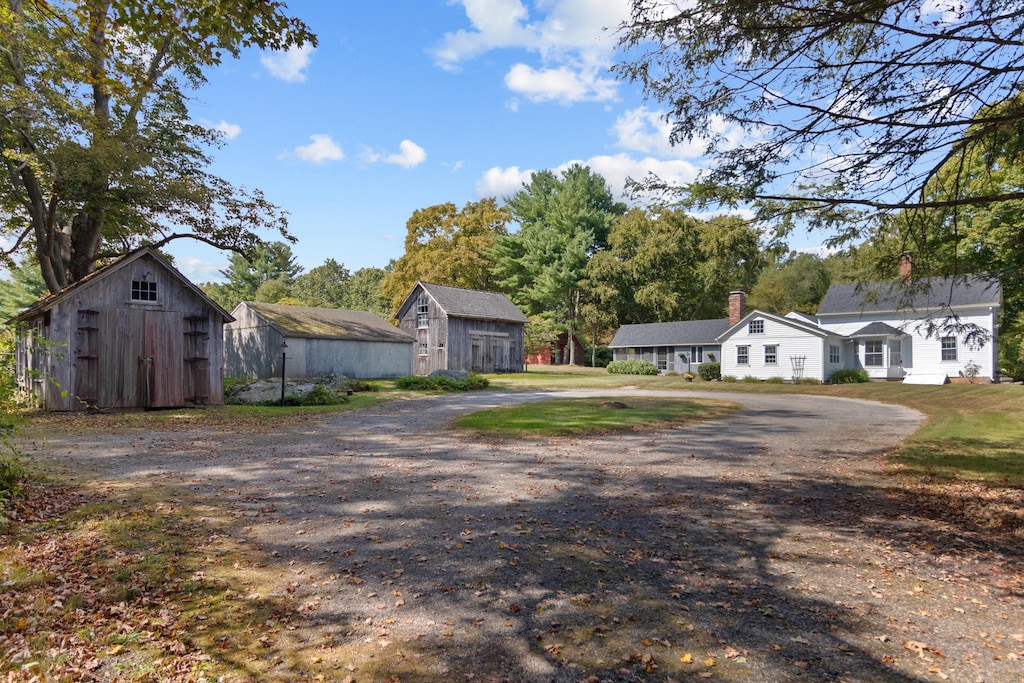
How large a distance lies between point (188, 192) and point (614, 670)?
23.5 meters

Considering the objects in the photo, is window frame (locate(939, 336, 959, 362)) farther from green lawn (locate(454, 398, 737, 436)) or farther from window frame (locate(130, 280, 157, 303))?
window frame (locate(130, 280, 157, 303))

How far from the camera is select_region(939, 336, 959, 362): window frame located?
33750 millimetres

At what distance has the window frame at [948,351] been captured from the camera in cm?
3375

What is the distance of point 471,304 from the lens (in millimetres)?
43469

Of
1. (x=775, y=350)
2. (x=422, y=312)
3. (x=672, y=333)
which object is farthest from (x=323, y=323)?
(x=672, y=333)

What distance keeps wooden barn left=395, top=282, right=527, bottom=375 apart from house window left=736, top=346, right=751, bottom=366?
16533 mm

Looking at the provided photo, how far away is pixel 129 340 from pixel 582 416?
50.0 feet

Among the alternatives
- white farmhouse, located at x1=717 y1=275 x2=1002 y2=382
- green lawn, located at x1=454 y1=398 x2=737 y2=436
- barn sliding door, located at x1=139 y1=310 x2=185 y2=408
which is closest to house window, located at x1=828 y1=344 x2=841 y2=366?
white farmhouse, located at x1=717 y1=275 x2=1002 y2=382

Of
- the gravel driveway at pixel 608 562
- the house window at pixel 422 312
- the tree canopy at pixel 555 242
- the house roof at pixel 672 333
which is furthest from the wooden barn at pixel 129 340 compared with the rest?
the tree canopy at pixel 555 242

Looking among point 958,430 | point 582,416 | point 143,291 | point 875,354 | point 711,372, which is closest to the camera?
point 958,430

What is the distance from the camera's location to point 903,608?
4.95 metres

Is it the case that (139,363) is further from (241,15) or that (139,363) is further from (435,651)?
(435,651)

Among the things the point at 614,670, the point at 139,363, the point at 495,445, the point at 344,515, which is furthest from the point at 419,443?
the point at 139,363

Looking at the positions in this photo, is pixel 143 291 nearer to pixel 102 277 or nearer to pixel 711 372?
pixel 102 277
